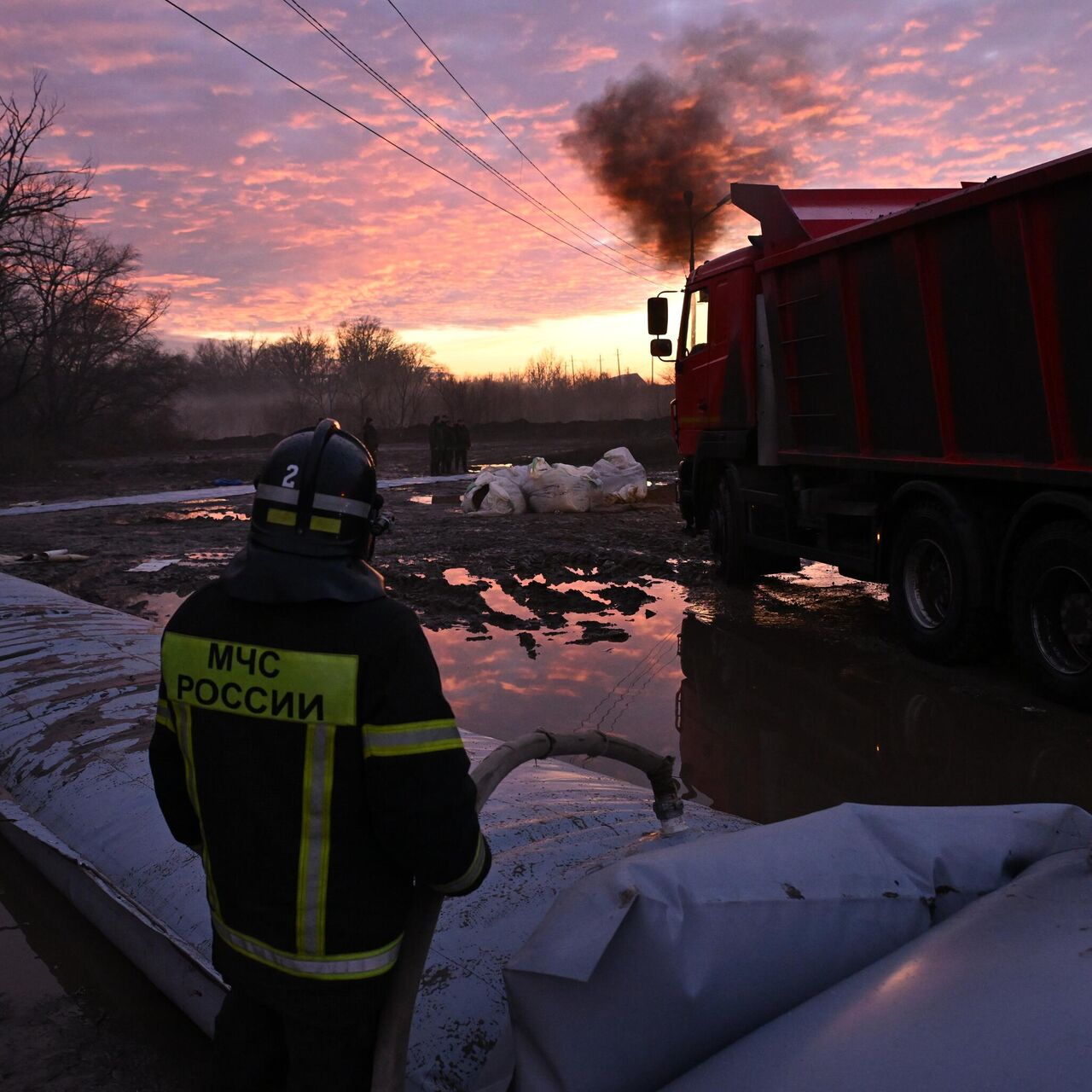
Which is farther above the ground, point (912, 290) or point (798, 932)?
point (912, 290)

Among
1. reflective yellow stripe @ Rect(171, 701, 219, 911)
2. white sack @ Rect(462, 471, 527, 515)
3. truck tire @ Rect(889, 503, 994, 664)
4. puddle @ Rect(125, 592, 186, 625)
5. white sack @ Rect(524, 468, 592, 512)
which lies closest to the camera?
reflective yellow stripe @ Rect(171, 701, 219, 911)

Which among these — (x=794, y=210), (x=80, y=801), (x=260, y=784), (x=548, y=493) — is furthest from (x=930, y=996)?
(x=548, y=493)

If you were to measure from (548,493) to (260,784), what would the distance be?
14.1 m

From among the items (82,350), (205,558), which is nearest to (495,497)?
(205,558)

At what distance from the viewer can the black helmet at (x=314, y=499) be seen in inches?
60.3

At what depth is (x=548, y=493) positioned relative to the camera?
15609 mm

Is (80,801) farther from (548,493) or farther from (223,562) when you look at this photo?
(548,493)

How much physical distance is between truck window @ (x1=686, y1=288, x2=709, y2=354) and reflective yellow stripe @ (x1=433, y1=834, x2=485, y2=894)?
8.33 meters

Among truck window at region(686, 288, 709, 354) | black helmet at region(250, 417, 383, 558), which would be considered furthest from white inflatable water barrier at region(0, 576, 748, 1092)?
truck window at region(686, 288, 709, 354)

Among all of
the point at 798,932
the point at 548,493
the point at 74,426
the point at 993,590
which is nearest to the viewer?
the point at 798,932

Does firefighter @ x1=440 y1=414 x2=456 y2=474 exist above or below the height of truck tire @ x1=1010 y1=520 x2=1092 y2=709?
above

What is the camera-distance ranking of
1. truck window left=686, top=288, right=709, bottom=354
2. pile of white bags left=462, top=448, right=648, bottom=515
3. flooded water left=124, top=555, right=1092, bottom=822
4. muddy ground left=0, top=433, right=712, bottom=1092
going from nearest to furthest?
muddy ground left=0, top=433, right=712, bottom=1092, flooded water left=124, top=555, right=1092, bottom=822, truck window left=686, top=288, right=709, bottom=354, pile of white bags left=462, top=448, right=648, bottom=515

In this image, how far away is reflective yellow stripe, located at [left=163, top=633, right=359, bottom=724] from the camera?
4.81 feet

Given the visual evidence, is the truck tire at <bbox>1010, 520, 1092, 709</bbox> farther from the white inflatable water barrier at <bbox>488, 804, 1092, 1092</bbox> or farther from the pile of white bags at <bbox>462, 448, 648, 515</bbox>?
the pile of white bags at <bbox>462, 448, 648, 515</bbox>
